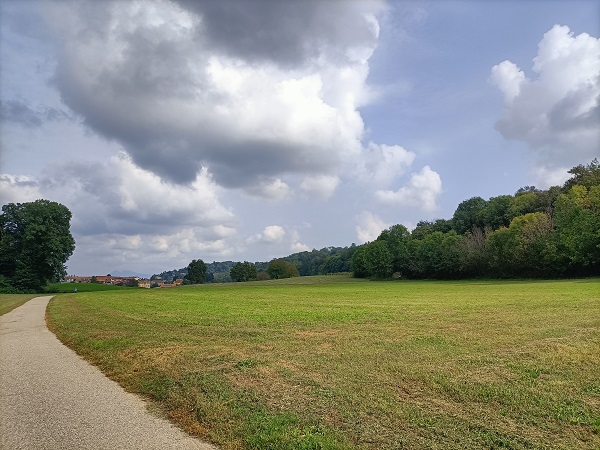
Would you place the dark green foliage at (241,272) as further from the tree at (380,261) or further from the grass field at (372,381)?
the grass field at (372,381)

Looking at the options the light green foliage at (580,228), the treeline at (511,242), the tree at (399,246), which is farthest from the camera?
the tree at (399,246)

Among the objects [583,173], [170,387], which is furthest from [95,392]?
[583,173]

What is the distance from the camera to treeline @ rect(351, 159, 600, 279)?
68.1 metres

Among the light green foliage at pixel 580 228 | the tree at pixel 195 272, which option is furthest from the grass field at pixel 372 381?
the tree at pixel 195 272

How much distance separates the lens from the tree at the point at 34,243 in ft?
251

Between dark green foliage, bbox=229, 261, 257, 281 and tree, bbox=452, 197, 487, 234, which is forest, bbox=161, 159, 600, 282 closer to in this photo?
tree, bbox=452, 197, 487, 234

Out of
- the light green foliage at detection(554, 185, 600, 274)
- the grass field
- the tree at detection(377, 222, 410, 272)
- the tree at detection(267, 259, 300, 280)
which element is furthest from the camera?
the tree at detection(267, 259, 300, 280)

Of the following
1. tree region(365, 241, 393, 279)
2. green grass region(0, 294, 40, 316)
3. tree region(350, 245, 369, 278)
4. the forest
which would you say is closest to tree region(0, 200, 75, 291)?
green grass region(0, 294, 40, 316)

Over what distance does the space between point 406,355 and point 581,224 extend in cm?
6904

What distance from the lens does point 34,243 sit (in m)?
77.0

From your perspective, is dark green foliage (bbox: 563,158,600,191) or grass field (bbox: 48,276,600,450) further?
dark green foliage (bbox: 563,158,600,191)

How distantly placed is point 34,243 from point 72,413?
82189 mm

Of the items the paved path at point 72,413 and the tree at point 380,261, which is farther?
the tree at point 380,261

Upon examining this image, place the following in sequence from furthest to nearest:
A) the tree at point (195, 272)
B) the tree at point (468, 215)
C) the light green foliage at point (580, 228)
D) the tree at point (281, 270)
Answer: the tree at point (281, 270)
the tree at point (195, 272)
the tree at point (468, 215)
the light green foliage at point (580, 228)
